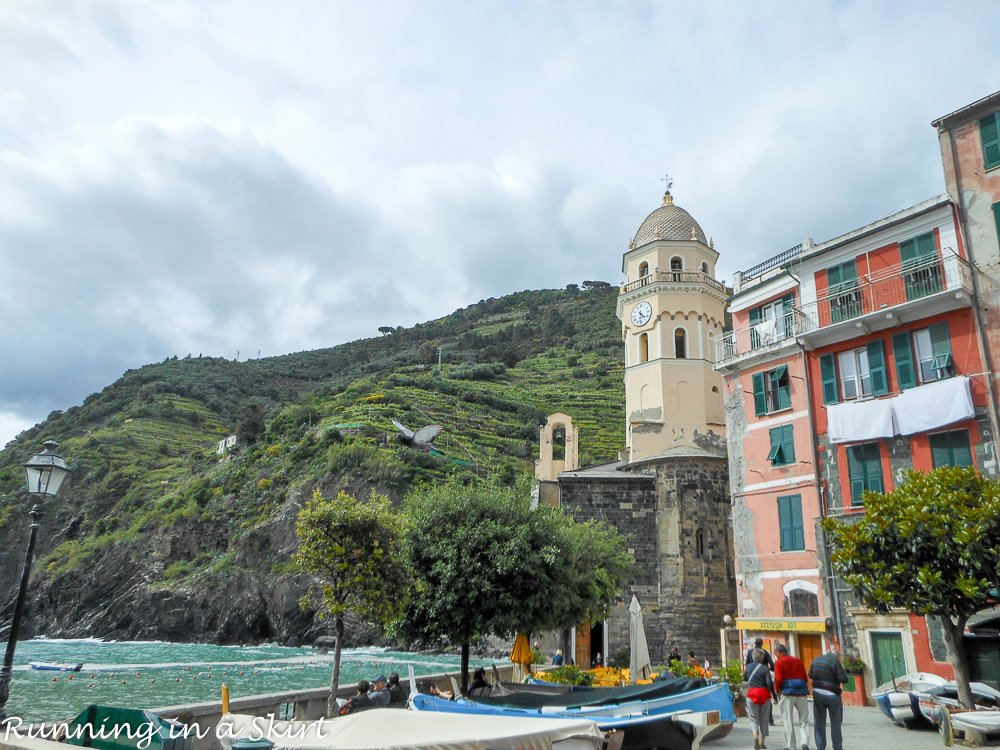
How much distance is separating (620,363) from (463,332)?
47.6m

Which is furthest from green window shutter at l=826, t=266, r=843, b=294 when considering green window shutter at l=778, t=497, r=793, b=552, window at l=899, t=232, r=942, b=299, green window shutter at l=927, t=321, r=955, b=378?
green window shutter at l=778, t=497, r=793, b=552

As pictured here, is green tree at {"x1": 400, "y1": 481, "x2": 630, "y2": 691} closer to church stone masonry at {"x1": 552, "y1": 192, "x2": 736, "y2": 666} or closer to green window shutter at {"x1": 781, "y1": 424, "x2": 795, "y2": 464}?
green window shutter at {"x1": 781, "y1": 424, "x2": 795, "y2": 464}

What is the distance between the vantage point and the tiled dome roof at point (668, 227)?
35.8 metres

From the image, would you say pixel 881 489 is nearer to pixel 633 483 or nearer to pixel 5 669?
pixel 633 483

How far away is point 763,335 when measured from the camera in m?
23.9

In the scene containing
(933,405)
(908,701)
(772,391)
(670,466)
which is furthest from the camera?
(670,466)

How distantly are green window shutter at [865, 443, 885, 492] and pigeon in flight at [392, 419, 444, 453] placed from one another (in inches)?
1716

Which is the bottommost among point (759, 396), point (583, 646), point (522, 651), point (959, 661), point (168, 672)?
point (168, 672)

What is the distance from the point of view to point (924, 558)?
1338 centimetres

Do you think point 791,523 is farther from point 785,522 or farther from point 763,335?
point 763,335

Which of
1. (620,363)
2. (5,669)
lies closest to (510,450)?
(620,363)

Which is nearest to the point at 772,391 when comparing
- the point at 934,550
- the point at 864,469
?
the point at 864,469

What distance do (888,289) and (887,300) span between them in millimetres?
362

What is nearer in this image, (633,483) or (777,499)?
(777,499)
